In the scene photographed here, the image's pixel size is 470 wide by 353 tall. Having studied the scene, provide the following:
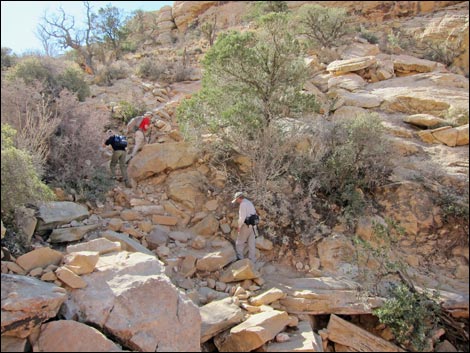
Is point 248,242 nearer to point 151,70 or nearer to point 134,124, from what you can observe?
point 134,124

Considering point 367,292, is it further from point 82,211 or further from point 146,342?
point 82,211

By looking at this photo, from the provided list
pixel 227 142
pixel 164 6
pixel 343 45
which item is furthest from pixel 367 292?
pixel 164 6

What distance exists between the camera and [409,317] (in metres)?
4.89

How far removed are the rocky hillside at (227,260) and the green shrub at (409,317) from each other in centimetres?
16

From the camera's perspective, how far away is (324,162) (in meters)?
7.34

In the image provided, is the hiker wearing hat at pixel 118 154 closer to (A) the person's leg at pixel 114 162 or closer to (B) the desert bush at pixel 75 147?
(A) the person's leg at pixel 114 162

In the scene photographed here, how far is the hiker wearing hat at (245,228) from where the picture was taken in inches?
238

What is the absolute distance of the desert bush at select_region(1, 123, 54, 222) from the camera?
14.7ft

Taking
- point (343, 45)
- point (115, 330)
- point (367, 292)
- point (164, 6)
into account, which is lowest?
point (367, 292)

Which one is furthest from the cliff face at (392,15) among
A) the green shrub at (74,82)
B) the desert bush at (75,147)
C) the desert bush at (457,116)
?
the green shrub at (74,82)

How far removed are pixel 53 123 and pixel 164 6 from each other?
24031 millimetres

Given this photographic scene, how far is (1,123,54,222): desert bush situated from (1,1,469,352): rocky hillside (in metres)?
0.37

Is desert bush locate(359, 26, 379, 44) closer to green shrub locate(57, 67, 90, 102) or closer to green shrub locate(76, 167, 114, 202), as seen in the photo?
green shrub locate(57, 67, 90, 102)

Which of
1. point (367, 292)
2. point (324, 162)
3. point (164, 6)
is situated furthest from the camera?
point (164, 6)
